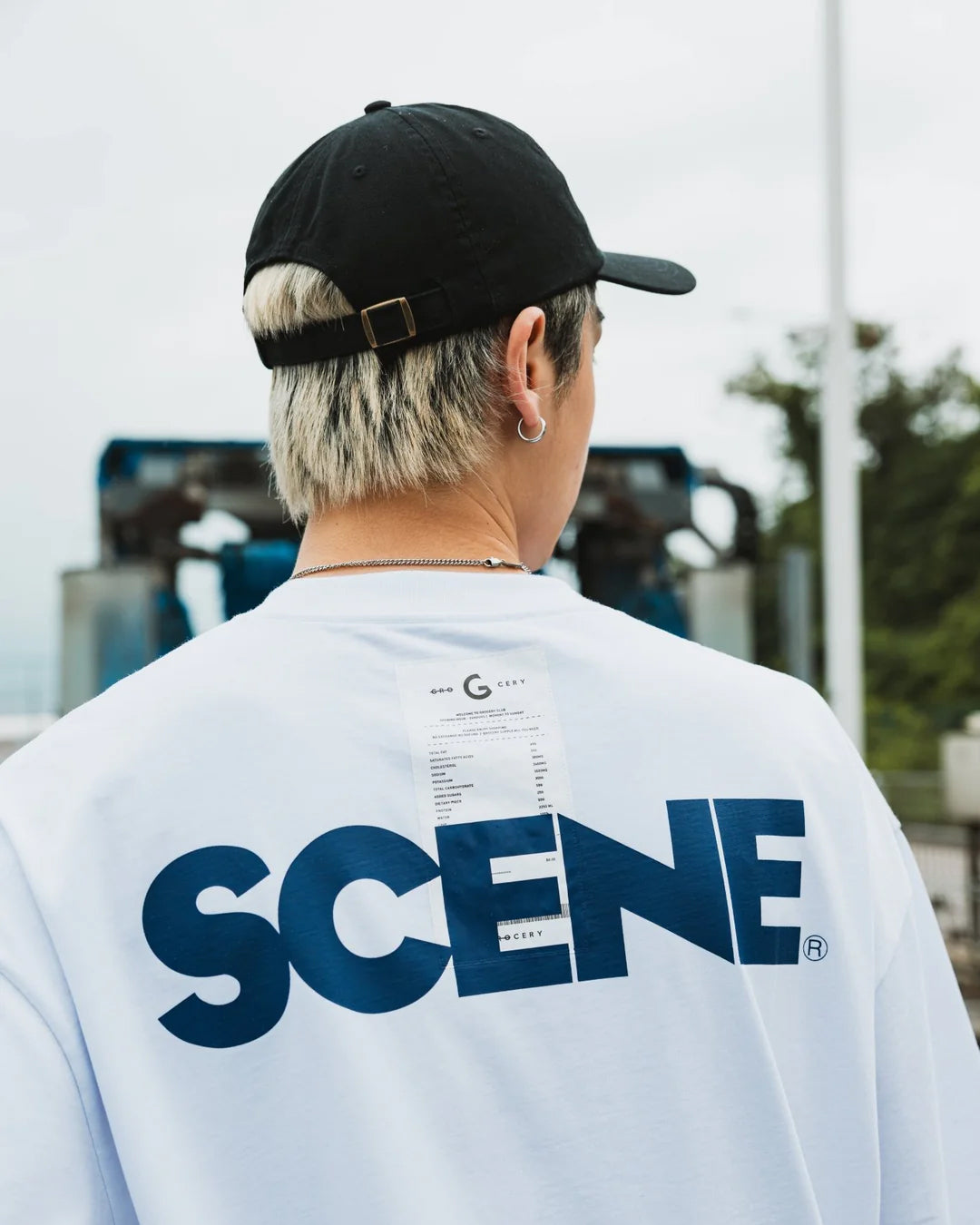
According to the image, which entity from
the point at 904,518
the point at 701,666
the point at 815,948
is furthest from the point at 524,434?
the point at 904,518

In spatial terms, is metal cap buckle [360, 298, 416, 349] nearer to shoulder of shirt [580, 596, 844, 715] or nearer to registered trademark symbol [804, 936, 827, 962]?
A: shoulder of shirt [580, 596, 844, 715]

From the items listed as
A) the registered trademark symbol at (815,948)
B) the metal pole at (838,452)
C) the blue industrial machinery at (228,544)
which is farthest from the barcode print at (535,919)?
the metal pole at (838,452)

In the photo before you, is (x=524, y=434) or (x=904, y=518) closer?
(x=524, y=434)

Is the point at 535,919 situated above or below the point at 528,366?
below

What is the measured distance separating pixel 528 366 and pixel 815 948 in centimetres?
56

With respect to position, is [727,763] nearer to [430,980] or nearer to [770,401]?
[430,980]

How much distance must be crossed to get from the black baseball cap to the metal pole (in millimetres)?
8917

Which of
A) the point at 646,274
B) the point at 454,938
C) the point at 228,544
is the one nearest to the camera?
the point at 454,938

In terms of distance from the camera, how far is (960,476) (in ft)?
109

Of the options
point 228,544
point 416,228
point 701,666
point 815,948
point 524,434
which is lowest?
point 815,948

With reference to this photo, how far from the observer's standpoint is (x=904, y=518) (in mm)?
33594

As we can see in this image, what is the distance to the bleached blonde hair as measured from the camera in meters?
1.18

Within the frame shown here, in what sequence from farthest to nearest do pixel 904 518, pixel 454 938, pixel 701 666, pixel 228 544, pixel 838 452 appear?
pixel 904 518 < pixel 838 452 < pixel 228 544 < pixel 701 666 < pixel 454 938

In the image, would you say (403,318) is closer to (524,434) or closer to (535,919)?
(524,434)
